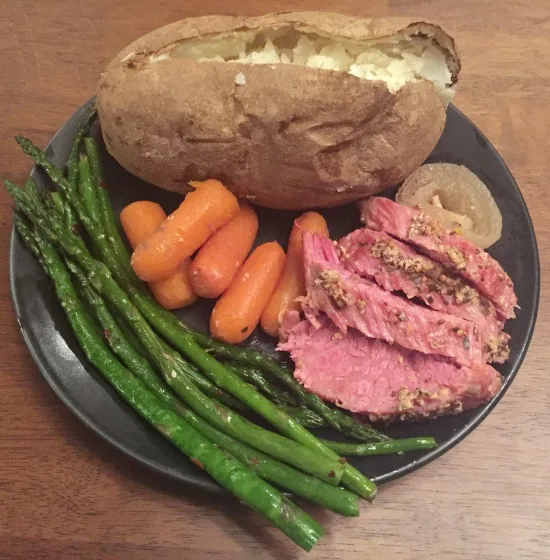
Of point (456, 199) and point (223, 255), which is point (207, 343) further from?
point (456, 199)

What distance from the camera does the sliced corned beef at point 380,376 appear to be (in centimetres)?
172

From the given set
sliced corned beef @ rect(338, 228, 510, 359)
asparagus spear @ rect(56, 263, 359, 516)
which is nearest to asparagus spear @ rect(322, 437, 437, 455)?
asparagus spear @ rect(56, 263, 359, 516)

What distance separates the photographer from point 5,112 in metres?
2.32

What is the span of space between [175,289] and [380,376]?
68 cm

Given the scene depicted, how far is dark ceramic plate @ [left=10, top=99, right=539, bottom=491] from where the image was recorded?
66.1 inches

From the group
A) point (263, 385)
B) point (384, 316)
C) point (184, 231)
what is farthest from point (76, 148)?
point (384, 316)

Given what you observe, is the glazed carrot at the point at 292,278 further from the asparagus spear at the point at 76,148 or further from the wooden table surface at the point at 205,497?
the asparagus spear at the point at 76,148

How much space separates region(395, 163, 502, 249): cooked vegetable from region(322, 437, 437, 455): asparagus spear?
70 centimetres

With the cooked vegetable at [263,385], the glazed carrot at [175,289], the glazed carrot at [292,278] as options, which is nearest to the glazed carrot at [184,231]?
the glazed carrot at [175,289]

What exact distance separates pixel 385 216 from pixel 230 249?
1.68ft

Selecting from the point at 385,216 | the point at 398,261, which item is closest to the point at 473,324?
the point at 398,261

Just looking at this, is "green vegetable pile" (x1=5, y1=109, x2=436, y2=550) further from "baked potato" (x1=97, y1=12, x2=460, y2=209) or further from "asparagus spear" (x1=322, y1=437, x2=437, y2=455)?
"baked potato" (x1=97, y1=12, x2=460, y2=209)

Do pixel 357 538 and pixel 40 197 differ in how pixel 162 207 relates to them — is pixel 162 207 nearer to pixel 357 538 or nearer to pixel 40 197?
pixel 40 197

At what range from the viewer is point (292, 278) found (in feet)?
6.40
